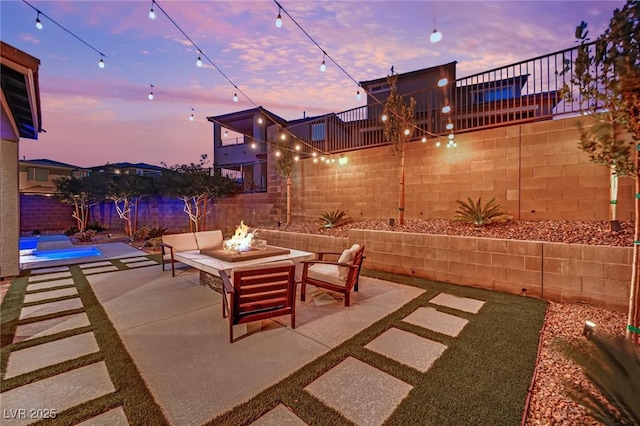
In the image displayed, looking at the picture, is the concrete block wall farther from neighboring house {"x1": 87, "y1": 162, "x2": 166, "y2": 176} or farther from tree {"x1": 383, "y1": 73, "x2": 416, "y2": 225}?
neighboring house {"x1": 87, "y1": 162, "x2": 166, "y2": 176}

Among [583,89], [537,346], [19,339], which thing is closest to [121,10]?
[19,339]

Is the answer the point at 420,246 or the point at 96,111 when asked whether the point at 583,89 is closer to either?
the point at 420,246

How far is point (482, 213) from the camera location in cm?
509

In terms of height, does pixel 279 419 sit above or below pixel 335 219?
below

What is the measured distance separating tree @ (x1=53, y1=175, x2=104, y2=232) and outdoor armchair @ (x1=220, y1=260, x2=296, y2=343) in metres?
14.3

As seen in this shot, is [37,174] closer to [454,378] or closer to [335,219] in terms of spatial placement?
[335,219]

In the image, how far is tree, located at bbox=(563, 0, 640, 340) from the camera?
6.34 feet

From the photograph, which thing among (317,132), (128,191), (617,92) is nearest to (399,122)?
(317,132)

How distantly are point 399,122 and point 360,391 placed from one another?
5.82m

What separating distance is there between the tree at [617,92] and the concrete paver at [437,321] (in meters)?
1.36

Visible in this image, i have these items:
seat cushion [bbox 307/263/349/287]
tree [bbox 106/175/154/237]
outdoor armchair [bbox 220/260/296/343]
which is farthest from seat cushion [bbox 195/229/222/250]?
tree [bbox 106/175/154/237]

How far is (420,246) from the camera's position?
199 inches

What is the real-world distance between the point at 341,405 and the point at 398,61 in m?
6.40

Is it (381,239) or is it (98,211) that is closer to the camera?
(381,239)
